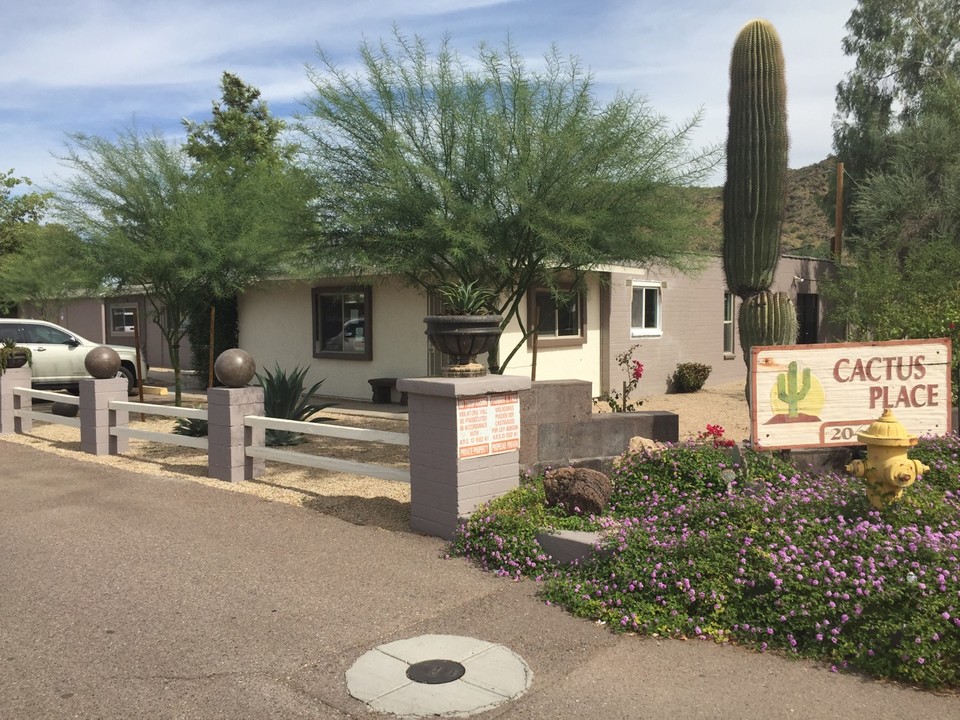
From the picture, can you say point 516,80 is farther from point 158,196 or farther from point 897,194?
point 897,194

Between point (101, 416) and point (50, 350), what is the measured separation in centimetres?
728

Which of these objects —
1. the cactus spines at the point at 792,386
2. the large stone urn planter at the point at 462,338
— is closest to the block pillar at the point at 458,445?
the large stone urn planter at the point at 462,338

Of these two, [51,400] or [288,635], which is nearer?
[288,635]

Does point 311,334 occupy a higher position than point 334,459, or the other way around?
point 311,334

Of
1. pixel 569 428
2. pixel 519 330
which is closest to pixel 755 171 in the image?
pixel 569 428

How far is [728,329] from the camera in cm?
2178

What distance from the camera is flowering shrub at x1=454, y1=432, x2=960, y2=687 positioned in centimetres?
413

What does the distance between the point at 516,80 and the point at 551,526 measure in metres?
5.57

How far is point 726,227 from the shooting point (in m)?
10.4

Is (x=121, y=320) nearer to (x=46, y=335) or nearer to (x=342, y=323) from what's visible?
(x=46, y=335)

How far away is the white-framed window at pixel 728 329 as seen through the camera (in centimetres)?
2156

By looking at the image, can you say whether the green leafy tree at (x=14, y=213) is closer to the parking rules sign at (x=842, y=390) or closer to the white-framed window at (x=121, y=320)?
the white-framed window at (x=121, y=320)

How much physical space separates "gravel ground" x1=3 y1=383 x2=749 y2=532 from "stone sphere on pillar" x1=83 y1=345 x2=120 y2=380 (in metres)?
1.04

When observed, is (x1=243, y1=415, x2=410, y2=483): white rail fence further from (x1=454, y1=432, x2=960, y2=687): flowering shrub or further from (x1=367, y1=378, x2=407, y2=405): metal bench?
(x1=367, y1=378, x2=407, y2=405): metal bench
